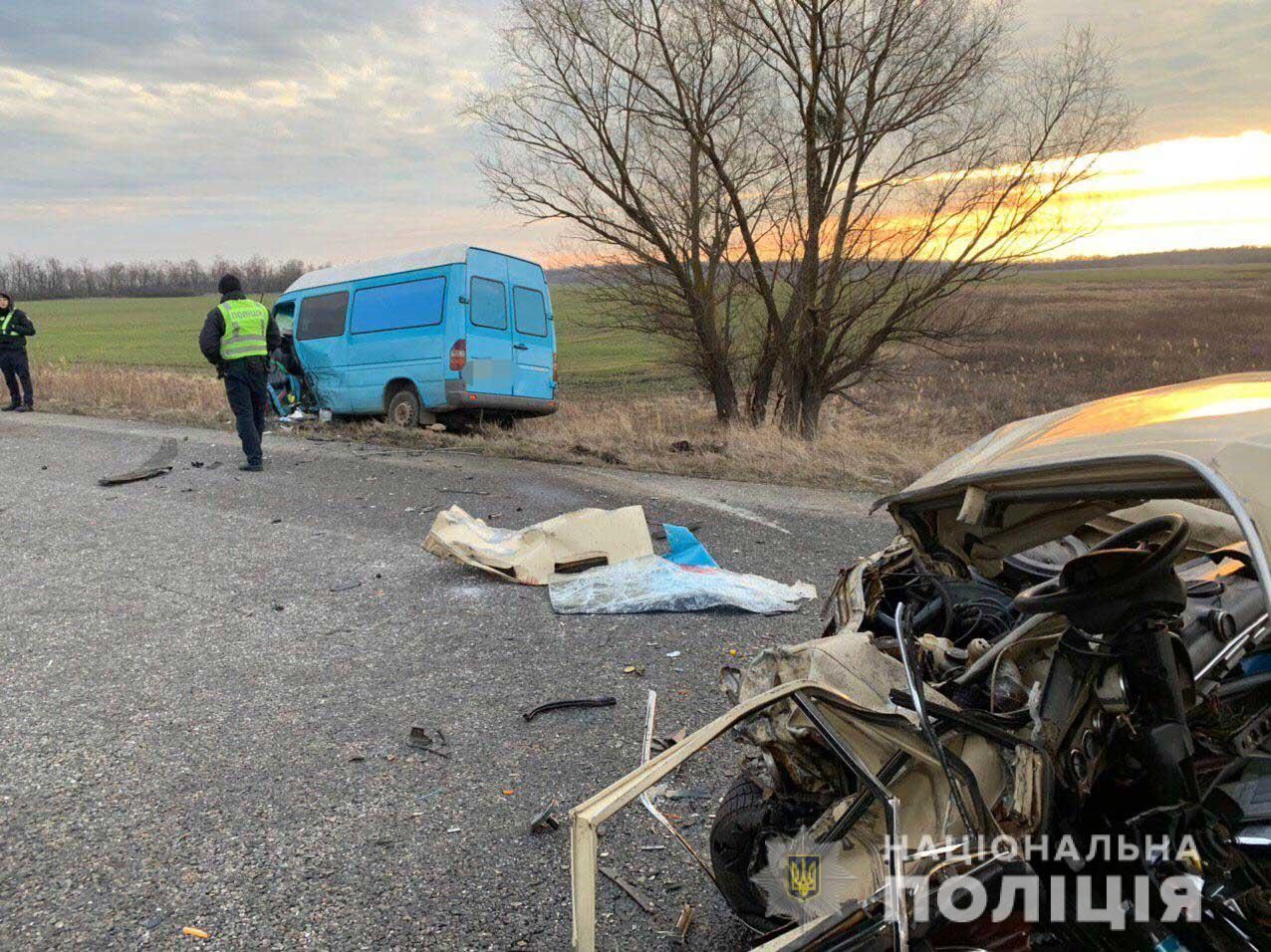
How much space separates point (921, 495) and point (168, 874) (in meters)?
2.55

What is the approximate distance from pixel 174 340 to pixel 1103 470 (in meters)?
54.1

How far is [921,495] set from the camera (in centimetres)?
261

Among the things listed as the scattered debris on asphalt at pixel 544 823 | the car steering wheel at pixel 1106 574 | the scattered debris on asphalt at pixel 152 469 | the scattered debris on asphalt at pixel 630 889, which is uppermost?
the car steering wheel at pixel 1106 574

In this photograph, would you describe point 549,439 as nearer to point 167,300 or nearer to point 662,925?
point 662,925

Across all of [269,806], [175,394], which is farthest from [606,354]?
[269,806]

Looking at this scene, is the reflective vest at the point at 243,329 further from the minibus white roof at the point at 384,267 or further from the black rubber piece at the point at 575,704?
the black rubber piece at the point at 575,704

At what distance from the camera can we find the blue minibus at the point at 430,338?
12078 millimetres

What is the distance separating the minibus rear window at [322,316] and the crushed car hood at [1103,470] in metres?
11.9

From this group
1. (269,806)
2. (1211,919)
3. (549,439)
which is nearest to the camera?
(1211,919)

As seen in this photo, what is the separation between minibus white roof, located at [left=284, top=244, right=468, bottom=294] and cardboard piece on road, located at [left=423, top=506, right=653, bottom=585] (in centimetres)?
677

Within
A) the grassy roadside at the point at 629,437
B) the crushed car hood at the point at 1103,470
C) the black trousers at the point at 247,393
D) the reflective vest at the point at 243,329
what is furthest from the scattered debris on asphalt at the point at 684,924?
the reflective vest at the point at 243,329

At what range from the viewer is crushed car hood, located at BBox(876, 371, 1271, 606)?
1.62 metres

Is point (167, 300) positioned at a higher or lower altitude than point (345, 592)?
higher

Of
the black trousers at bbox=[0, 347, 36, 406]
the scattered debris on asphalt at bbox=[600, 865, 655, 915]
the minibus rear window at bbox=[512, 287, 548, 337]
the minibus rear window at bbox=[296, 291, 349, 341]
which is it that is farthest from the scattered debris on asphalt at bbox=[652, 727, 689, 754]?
the black trousers at bbox=[0, 347, 36, 406]
